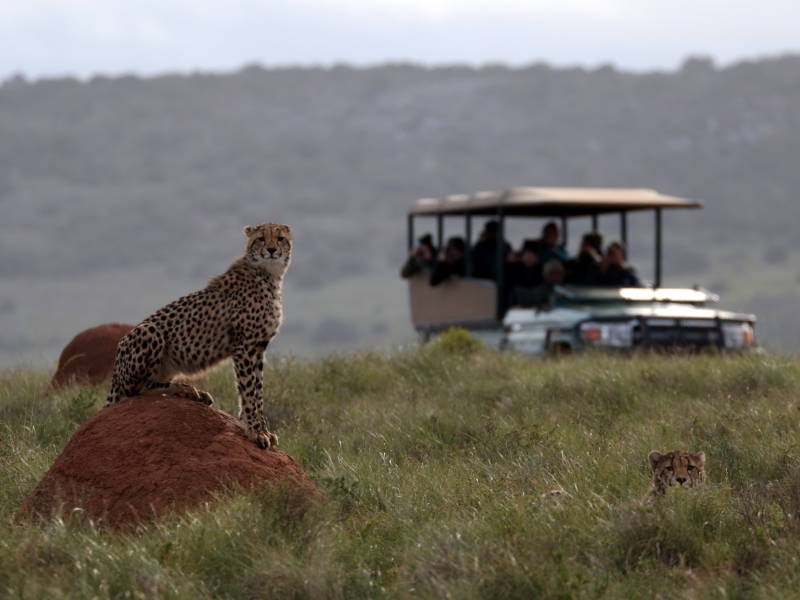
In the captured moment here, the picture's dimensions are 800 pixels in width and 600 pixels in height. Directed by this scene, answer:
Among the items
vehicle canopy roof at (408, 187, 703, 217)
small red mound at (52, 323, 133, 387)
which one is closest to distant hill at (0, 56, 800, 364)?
vehicle canopy roof at (408, 187, 703, 217)

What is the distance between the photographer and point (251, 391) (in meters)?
6.78

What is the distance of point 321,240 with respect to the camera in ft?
339

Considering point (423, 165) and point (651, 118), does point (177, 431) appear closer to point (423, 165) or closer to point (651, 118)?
point (423, 165)

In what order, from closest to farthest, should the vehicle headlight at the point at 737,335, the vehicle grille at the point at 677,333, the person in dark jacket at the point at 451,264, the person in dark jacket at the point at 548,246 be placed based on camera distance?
the vehicle grille at the point at 677,333 → the vehicle headlight at the point at 737,335 → the person in dark jacket at the point at 548,246 → the person in dark jacket at the point at 451,264

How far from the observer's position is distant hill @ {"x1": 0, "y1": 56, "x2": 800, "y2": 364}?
293ft

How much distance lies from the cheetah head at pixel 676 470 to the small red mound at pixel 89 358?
5332 millimetres

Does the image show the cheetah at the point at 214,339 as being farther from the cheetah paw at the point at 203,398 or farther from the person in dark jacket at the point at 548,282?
the person in dark jacket at the point at 548,282

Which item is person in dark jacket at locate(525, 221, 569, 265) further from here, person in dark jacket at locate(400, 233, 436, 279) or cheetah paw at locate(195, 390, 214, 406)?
cheetah paw at locate(195, 390, 214, 406)

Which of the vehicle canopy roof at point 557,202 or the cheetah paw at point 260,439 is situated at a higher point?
the vehicle canopy roof at point 557,202

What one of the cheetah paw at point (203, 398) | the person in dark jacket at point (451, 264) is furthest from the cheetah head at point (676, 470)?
the person in dark jacket at point (451, 264)

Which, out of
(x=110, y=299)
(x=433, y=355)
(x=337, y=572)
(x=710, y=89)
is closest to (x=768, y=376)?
(x=433, y=355)

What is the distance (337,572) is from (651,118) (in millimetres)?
132892

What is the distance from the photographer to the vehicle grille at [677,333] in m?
13.2

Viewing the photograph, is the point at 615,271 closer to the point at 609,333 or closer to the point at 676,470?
the point at 609,333
